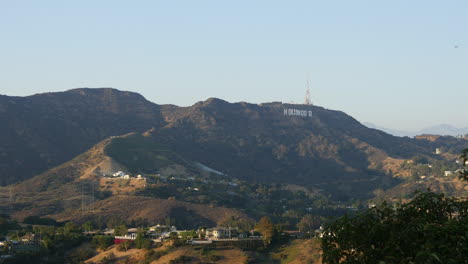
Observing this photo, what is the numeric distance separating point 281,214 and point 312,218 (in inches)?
907

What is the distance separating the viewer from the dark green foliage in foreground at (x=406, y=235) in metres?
26.1

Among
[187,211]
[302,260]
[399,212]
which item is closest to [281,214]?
[187,211]

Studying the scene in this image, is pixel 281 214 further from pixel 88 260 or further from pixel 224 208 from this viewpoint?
pixel 88 260

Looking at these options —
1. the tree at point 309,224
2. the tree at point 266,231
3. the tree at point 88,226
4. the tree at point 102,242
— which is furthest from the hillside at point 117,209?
the tree at point 266,231

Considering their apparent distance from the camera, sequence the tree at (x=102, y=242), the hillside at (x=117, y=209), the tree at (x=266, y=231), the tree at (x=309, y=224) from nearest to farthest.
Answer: the tree at (x=266, y=231) → the tree at (x=102, y=242) → the tree at (x=309, y=224) → the hillside at (x=117, y=209)

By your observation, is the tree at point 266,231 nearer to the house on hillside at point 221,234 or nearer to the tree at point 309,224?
the house on hillside at point 221,234

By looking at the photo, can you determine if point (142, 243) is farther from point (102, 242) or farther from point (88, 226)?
point (88, 226)

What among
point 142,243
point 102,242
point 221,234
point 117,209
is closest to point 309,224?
point 221,234

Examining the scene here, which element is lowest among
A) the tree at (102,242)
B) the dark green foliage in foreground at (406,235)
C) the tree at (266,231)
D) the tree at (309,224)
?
the tree at (102,242)

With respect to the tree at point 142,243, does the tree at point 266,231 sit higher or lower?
higher

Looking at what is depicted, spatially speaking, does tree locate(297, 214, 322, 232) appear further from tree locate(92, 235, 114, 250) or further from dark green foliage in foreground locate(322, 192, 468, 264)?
dark green foliage in foreground locate(322, 192, 468, 264)

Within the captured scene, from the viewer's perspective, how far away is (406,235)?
94.7 feet

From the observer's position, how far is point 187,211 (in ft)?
581

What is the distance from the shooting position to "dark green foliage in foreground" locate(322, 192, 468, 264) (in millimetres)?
26109
